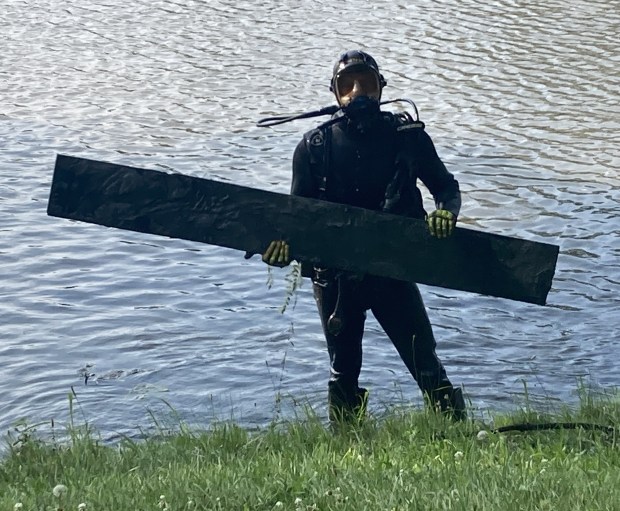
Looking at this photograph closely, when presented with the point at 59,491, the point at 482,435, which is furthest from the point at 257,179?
the point at 59,491

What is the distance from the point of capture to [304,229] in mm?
6766

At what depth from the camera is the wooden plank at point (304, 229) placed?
21.9 ft

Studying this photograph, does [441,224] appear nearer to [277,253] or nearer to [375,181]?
[375,181]

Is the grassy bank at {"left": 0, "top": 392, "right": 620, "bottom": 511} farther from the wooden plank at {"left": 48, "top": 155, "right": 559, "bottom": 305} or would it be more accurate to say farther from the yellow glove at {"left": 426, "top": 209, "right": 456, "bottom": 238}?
the yellow glove at {"left": 426, "top": 209, "right": 456, "bottom": 238}

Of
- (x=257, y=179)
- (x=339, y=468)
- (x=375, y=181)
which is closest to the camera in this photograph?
(x=339, y=468)

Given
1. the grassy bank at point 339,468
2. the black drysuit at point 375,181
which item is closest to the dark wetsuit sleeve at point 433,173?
the black drysuit at point 375,181

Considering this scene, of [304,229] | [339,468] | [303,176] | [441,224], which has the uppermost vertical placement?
[303,176]

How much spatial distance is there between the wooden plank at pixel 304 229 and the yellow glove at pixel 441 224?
70mm

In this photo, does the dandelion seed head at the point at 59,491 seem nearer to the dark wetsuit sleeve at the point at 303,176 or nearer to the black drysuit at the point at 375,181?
the black drysuit at the point at 375,181

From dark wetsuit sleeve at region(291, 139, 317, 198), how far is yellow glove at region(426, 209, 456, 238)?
30.9 inches

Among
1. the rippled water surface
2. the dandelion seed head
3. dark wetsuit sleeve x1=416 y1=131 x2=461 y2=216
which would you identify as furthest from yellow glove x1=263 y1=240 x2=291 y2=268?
the rippled water surface

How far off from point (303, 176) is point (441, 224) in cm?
89

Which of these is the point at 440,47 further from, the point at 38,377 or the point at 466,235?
the point at 466,235

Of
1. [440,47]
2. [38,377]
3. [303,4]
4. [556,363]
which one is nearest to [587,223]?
[556,363]
